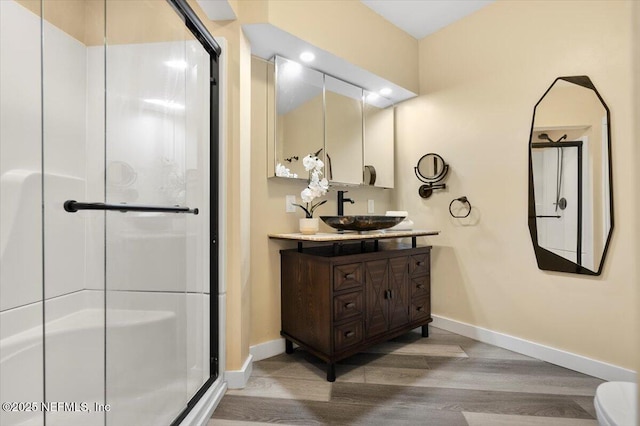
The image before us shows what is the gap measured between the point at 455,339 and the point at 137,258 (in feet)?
7.72

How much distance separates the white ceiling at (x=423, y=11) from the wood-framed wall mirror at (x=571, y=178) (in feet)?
3.14

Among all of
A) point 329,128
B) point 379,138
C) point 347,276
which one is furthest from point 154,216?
point 379,138

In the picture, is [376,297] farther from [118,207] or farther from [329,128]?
[118,207]

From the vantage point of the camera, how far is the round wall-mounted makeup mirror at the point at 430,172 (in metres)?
2.61

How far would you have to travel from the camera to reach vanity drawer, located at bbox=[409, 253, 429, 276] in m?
2.30

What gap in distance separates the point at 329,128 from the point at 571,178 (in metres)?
1.72

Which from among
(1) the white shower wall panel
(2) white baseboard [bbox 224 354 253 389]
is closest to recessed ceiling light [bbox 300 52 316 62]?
(1) the white shower wall panel

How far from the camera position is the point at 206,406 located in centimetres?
148

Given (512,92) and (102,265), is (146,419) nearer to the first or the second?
(102,265)

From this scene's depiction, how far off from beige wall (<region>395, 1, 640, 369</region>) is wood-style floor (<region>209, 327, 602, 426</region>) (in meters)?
0.36

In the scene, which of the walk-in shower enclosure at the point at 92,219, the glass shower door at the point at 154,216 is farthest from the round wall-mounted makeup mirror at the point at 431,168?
the walk-in shower enclosure at the point at 92,219

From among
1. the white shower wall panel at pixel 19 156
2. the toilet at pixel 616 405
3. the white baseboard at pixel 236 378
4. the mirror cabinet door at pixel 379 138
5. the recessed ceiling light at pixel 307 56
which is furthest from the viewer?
the mirror cabinet door at pixel 379 138

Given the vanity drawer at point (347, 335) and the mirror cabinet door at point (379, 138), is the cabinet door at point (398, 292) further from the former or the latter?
the mirror cabinet door at point (379, 138)

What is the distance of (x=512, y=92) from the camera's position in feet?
7.25
